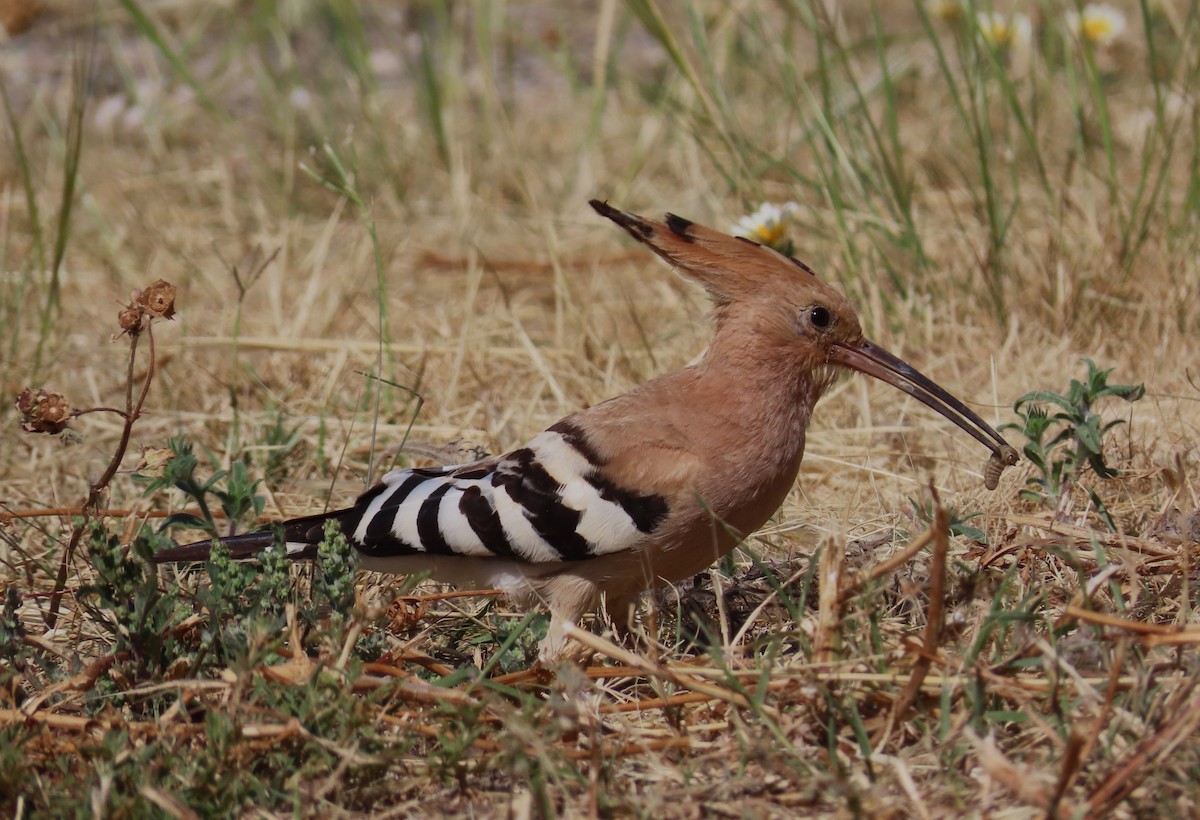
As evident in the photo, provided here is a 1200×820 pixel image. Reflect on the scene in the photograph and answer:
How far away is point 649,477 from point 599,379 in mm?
1105

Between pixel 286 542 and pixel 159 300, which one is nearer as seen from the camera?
pixel 159 300

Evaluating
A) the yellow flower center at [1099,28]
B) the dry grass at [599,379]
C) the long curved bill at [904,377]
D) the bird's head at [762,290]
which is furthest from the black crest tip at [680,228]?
the yellow flower center at [1099,28]

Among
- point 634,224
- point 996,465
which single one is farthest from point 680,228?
point 996,465

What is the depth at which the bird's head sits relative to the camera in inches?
82.5

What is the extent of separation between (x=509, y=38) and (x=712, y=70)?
42.1 inches

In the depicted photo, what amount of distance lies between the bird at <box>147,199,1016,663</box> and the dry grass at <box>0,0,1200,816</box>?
10 centimetres

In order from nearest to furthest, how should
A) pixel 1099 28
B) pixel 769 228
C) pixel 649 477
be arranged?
pixel 649 477 < pixel 769 228 < pixel 1099 28

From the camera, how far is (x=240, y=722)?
1558 mm

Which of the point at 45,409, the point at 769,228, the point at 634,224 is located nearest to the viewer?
the point at 45,409

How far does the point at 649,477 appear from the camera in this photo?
196 centimetres

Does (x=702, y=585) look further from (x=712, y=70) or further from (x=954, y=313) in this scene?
(x=712, y=70)

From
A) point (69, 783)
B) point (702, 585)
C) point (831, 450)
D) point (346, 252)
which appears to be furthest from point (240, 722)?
point (346, 252)

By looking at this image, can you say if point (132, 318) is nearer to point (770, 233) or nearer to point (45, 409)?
point (45, 409)

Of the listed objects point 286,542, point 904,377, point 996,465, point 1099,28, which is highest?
point 1099,28
